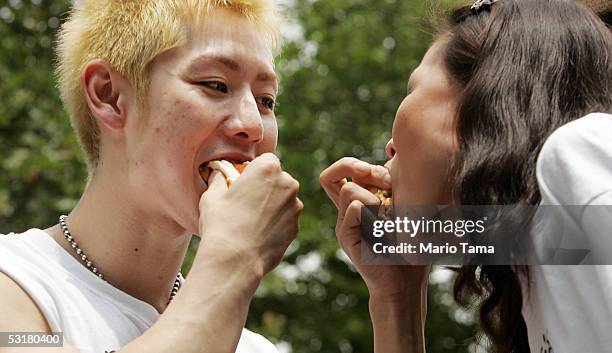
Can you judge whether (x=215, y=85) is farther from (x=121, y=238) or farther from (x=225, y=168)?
(x=121, y=238)

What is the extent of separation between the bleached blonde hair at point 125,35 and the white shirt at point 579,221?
1.43 m

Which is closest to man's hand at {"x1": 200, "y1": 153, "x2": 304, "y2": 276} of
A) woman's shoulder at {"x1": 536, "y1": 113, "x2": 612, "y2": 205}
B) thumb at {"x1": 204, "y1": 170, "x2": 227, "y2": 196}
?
thumb at {"x1": 204, "y1": 170, "x2": 227, "y2": 196}

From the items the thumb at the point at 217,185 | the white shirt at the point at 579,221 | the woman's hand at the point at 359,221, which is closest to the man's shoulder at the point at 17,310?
the thumb at the point at 217,185

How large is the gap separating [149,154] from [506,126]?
1248 millimetres

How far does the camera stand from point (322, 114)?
10664 mm

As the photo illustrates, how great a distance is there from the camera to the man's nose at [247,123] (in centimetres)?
313

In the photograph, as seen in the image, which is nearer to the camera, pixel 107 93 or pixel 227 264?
pixel 227 264

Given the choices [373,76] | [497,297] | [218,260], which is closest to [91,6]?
[218,260]

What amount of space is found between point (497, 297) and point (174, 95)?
126 centimetres

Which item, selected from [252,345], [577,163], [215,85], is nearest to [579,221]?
[577,163]

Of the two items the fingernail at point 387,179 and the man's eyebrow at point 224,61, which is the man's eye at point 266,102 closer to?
the man's eyebrow at point 224,61

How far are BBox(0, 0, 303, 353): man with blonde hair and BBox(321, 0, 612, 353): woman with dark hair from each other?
0.45m

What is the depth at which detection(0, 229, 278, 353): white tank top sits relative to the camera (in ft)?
9.11

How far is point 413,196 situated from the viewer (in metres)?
2.94
